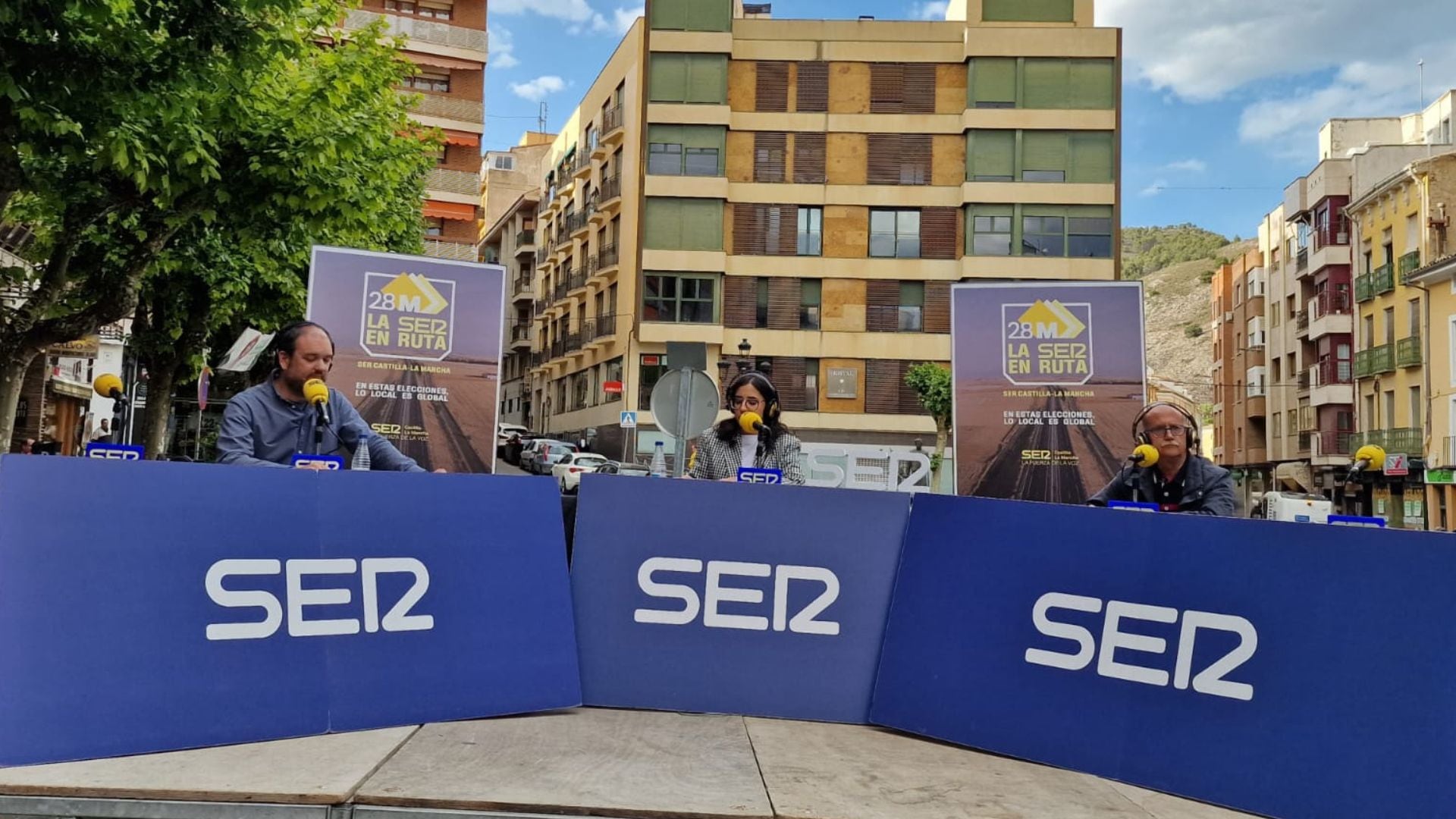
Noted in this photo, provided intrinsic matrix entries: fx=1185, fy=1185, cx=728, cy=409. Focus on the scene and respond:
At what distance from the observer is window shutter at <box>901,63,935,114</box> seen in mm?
48625

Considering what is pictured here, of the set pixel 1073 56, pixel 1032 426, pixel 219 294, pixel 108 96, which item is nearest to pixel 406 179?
pixel 219 294

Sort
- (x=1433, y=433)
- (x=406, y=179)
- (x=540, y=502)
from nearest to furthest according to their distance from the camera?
(x=540, y=502), (x=406, y=179), (x=1433, y=433)

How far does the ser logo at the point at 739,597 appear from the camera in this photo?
20.1 ft

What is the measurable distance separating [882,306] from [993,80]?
1012cm

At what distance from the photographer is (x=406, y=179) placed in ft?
94.5

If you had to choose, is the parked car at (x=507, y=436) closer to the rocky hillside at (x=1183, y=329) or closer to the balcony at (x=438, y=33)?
the balcony at (x=438, y=33)

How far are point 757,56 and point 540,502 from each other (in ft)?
149

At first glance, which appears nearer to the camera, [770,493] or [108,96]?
[770,493]

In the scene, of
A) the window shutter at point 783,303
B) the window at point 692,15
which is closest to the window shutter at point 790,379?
the window shutter at point 783,303

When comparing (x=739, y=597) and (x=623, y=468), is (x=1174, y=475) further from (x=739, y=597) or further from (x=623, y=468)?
(x=623, y=468)

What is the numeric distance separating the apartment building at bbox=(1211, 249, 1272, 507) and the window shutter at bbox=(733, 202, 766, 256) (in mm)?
30978

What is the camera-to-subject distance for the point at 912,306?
48562mm

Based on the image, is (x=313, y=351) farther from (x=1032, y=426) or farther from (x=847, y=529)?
(x=1032, y=426)

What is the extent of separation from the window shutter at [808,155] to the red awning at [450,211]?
1572 cm
